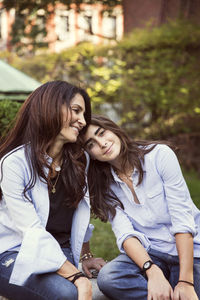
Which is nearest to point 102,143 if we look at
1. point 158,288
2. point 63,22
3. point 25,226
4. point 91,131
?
point 91,131

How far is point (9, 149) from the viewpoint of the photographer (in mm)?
2957

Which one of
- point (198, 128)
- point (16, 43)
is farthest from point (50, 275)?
point (16, 43)

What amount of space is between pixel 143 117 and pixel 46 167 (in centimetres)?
692

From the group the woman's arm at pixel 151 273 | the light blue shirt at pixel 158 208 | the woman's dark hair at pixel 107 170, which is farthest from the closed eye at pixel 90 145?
the woman's arm at pixel 151 273

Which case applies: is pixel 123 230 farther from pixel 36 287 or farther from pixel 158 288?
pixel 36 287

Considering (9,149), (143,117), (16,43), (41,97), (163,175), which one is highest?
(41,97)

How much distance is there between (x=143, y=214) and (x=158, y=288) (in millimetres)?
571

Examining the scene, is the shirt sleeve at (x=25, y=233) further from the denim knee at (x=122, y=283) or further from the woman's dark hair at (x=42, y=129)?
the denim knee at (x=122, y=283)

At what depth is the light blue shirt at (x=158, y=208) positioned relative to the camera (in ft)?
9.84

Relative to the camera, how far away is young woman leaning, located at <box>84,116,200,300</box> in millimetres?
2895

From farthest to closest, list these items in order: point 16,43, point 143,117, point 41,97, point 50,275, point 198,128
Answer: point 16,43 → point 143,117 → point 198,128 → point 41,97 → point 50,275

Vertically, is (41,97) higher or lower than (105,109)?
higher

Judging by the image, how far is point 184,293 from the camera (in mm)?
2725

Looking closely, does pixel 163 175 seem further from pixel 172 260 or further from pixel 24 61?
pixel 24 61
